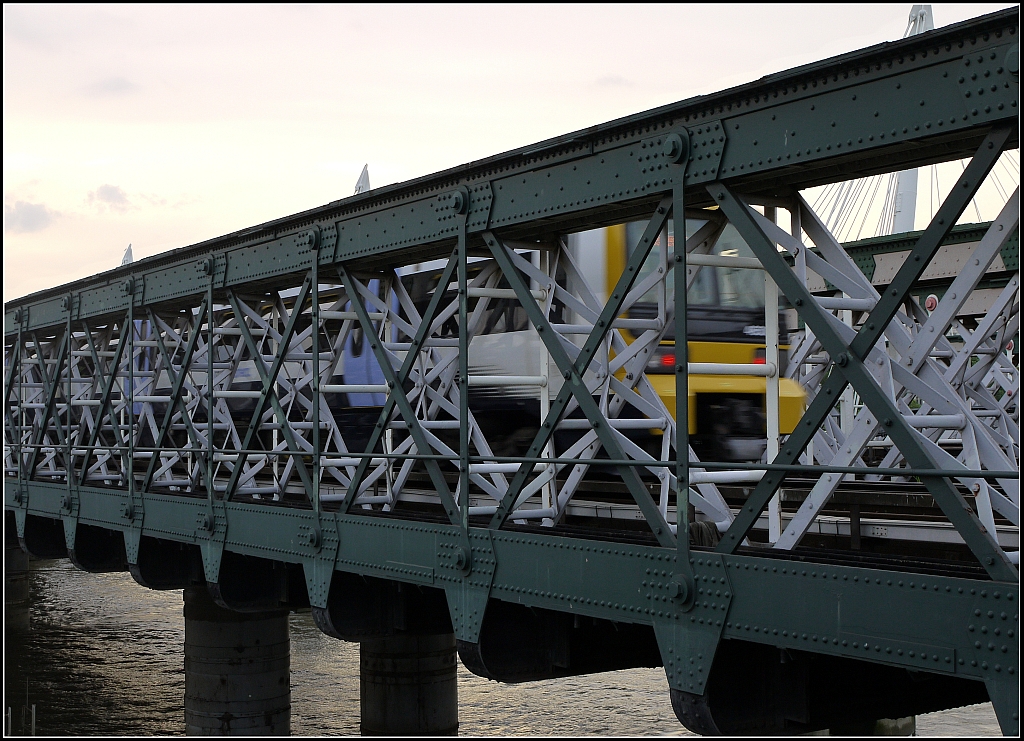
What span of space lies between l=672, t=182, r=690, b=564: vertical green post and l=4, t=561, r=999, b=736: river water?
22.4 m

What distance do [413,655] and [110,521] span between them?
522 cm

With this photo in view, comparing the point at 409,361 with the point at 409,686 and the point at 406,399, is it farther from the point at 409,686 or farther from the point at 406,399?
the point at 409,686

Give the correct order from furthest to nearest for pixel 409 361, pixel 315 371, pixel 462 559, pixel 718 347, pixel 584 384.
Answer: pixel 718 347
pixel 315 371
pixel 409 361
pixel 462 559
pixel 584 384

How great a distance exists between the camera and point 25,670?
34906 millimetres

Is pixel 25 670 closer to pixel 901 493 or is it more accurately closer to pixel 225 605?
pixel 225 605

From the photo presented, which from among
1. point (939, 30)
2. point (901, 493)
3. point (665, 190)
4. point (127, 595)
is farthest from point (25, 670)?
point (939, 30)

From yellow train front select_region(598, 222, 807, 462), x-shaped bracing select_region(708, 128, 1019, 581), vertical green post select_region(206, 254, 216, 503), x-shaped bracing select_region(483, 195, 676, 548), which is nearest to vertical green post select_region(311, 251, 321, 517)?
vertical green post select_region(206, 254, 216, 503)

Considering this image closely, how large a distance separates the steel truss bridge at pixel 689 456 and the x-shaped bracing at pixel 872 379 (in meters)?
0.02

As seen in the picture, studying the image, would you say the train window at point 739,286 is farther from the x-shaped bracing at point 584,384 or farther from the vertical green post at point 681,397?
the vertical green post at point 681,397

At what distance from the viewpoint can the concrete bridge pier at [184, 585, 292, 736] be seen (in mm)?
17766

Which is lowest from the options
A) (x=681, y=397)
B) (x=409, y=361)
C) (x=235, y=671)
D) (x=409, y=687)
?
(x=409, y=687)

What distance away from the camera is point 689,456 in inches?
373

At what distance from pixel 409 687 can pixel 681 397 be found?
12636mm

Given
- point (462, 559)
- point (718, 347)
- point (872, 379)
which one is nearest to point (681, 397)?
point (872, 379)
